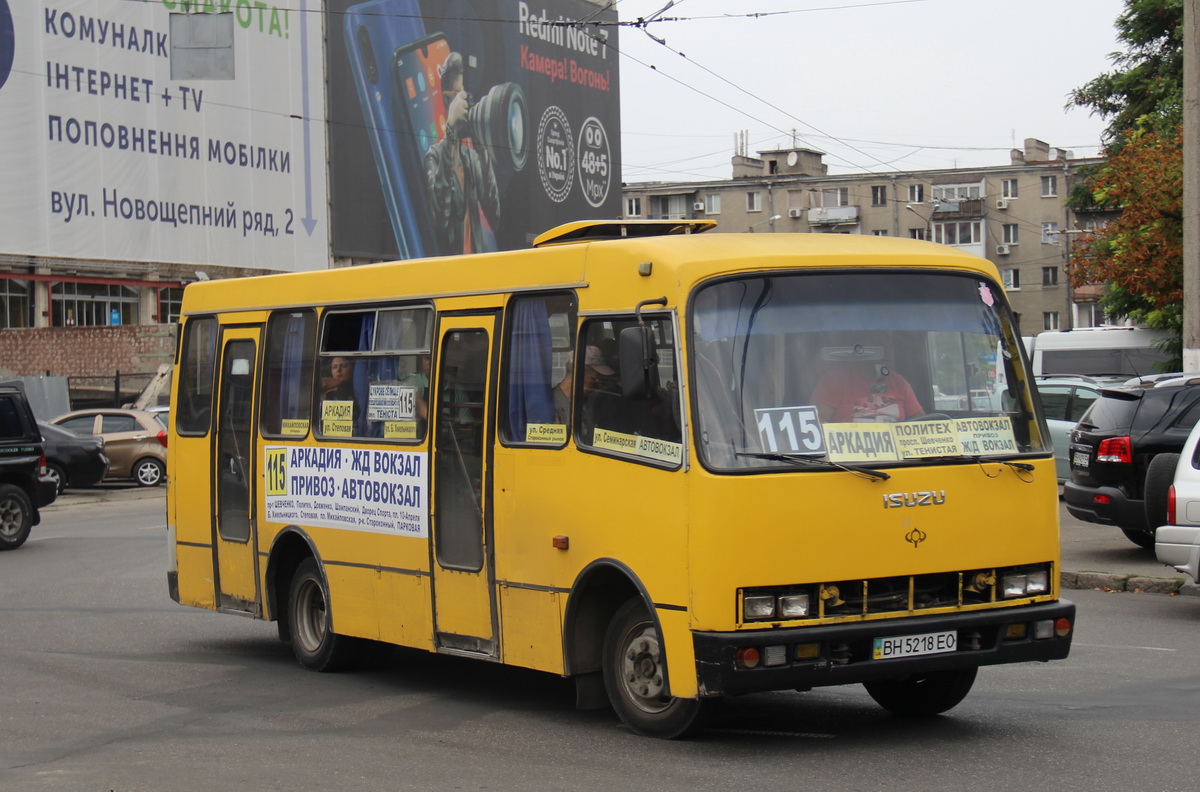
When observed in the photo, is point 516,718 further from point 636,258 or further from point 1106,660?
point 1106,660

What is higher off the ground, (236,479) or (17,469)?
(236,479)

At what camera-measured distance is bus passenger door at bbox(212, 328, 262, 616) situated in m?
10.9

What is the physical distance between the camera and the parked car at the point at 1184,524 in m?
11.3

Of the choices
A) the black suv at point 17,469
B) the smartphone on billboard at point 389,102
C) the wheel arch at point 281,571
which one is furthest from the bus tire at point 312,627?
the smartphone on billboard at point 389,102

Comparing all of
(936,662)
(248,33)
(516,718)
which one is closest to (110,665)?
(516,718)

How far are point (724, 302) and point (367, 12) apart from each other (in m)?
44.8

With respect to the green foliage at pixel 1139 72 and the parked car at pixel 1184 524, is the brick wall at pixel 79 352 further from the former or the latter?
the parked car at pixel 1184 524

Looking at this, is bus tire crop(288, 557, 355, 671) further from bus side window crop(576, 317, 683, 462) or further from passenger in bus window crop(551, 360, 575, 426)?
bus side window crop(576, 317, 683, 462)

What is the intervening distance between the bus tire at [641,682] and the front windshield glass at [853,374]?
1.06 meters

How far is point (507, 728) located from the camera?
8.12 m

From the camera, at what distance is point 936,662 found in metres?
7.12

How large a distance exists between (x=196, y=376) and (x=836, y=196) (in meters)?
84.7

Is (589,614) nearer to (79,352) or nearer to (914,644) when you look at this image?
(914,644)

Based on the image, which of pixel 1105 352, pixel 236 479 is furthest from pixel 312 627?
pixel 1105 352
